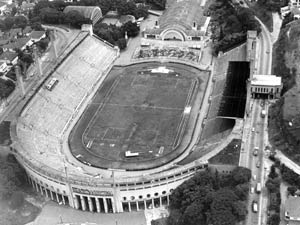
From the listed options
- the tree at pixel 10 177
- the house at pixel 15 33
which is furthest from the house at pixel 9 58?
the tree at pixel 10 177

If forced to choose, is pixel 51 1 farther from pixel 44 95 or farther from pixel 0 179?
pixel 0 179

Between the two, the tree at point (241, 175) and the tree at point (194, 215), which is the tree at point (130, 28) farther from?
the tree at point (194, 215)

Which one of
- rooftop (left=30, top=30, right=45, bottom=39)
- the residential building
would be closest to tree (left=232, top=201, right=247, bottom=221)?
rooftop (left=30, top=30, right=45, bottom=39)

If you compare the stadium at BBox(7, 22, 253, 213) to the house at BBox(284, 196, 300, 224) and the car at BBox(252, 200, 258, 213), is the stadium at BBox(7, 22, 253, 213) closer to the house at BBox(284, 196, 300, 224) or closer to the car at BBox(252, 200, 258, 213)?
the car at BBox(252, 200, 258, 213)

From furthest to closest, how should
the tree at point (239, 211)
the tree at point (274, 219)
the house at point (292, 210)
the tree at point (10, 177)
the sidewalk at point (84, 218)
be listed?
the tree at point (10, 177) < the sidewalk at point (84, 218) < the tree at point (239, 211) < the tree at point (274, 219) < the house at point (292, 210)

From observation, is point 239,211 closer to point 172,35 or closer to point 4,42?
point 172,35

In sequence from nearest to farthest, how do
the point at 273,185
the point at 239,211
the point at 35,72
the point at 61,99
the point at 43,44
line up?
the point at 239,211
the point at 273,185
the point at 61,99
the point at 35,72
the point at 43,44

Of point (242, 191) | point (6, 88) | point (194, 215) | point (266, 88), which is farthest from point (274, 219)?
point (6, 88)
